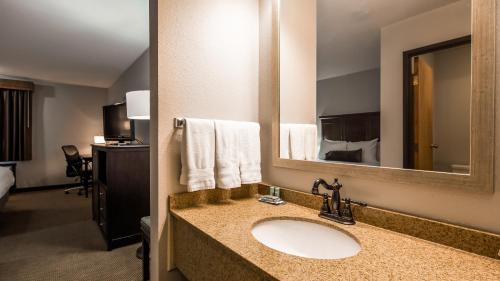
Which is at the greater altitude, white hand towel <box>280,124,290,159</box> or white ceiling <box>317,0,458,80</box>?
white ceiling <box>317,0,458,80</box>

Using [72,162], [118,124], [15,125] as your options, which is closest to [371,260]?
[118,124]

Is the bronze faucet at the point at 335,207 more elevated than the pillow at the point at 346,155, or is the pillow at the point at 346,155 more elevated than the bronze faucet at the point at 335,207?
the pillow at the point at 346,155

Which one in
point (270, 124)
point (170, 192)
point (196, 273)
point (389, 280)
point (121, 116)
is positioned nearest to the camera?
point (389, 280)

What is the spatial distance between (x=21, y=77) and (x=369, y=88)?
20.6 feet

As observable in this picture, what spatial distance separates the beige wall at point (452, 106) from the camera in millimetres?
747

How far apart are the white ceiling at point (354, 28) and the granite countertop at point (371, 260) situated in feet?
2.24

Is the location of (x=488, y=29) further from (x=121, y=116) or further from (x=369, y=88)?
(x=121, y=116)

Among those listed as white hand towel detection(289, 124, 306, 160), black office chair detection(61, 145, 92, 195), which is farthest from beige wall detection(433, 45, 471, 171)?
black office chair detection(61, 145, 92, 195)

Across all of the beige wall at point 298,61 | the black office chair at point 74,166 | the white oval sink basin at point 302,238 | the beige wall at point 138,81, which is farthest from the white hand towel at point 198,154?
the black office chair at point 74,166

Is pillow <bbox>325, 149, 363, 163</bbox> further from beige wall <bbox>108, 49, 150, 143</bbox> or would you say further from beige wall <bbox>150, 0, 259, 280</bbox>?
beige wall <bbox>108, 49, 150, 143</bbox>

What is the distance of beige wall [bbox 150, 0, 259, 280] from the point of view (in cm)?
110

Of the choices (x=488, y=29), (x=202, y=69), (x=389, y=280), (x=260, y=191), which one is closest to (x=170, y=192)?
(x=260, y=191)

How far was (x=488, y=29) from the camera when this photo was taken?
70 centimetres

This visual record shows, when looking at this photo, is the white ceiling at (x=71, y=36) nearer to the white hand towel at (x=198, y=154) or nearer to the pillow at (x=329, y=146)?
the white hand towel at (x=198, y=154)
